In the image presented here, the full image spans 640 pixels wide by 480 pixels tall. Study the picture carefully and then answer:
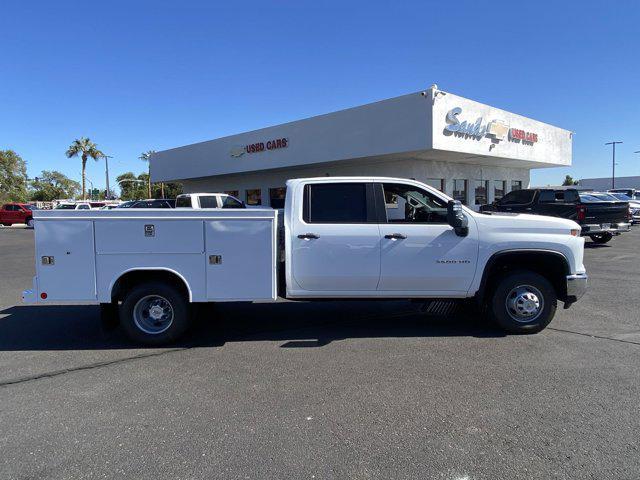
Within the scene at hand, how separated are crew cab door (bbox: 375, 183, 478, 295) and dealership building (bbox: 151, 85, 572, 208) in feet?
46.0

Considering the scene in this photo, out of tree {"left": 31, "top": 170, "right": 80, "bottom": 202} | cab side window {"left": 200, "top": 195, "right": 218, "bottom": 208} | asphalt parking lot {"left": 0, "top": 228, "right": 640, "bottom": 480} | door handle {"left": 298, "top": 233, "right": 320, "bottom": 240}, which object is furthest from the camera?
tree {"left": 31, "top": 170, "right": 80, "bottom": 202}

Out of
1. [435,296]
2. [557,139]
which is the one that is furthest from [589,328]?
[557,139]

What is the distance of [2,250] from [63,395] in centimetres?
1626

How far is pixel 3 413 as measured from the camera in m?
3.79

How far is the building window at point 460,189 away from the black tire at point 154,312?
21.4 meters

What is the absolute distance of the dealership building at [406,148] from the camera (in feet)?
63.7

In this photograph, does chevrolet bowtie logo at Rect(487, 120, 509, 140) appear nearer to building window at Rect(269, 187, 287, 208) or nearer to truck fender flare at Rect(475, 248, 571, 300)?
building window at Rect(269, 187, 287, 208)

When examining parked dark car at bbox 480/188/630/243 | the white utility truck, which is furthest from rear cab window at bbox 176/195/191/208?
the white utility truck

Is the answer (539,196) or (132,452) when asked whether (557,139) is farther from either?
(132,452)

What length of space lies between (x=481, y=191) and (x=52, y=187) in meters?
97.9

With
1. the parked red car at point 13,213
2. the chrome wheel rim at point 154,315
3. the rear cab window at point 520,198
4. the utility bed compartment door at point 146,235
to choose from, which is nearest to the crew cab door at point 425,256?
the utility bed compartment door at point 146,235

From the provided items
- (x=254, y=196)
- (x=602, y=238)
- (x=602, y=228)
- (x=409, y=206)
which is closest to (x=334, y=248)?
(x=409, y=206)

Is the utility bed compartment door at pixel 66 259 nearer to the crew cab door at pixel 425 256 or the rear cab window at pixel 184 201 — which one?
the crew cab door at pixel 425 256

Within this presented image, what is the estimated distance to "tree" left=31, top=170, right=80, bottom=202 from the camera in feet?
302
